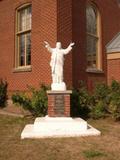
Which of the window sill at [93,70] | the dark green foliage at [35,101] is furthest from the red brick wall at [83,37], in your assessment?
the dark green foliage at [35,101]

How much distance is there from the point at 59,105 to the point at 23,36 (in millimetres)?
6870

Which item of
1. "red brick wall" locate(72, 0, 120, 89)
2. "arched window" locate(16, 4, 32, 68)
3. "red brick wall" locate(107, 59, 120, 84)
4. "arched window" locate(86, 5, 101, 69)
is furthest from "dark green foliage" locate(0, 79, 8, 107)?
"red brick wall" locate(107, 59, 120, 84)

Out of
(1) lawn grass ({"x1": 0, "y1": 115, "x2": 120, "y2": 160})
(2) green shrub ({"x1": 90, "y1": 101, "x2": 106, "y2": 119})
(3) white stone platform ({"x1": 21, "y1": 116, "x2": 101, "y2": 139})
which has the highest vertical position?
(2) green shrub ({"x1": 90, "y1": 101, "x2": 106, "y2": 119})

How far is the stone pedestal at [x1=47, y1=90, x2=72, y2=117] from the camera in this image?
11172 mm

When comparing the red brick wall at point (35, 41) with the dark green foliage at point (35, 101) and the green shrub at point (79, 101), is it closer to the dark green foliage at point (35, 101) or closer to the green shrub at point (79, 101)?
the dark green foliage at point (35, 101)

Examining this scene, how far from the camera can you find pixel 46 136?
10.0 meters

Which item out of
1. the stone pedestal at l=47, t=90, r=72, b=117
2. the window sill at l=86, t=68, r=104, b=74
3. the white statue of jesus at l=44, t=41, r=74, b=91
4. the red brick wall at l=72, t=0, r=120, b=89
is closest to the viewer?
the stone pedestal at l=47, t=90, r=72, b=117

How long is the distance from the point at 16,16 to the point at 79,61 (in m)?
4.31

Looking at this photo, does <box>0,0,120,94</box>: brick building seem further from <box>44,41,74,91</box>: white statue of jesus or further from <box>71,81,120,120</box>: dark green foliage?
<box>44,41,74,91</box>: white statue of jesus

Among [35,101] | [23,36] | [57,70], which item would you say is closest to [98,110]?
[35,101]

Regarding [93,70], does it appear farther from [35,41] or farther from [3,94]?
[3,94]

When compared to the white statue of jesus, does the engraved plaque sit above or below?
below

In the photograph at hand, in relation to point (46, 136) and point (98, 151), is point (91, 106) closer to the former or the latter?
point (46, 136)

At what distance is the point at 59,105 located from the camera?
11211 mm
